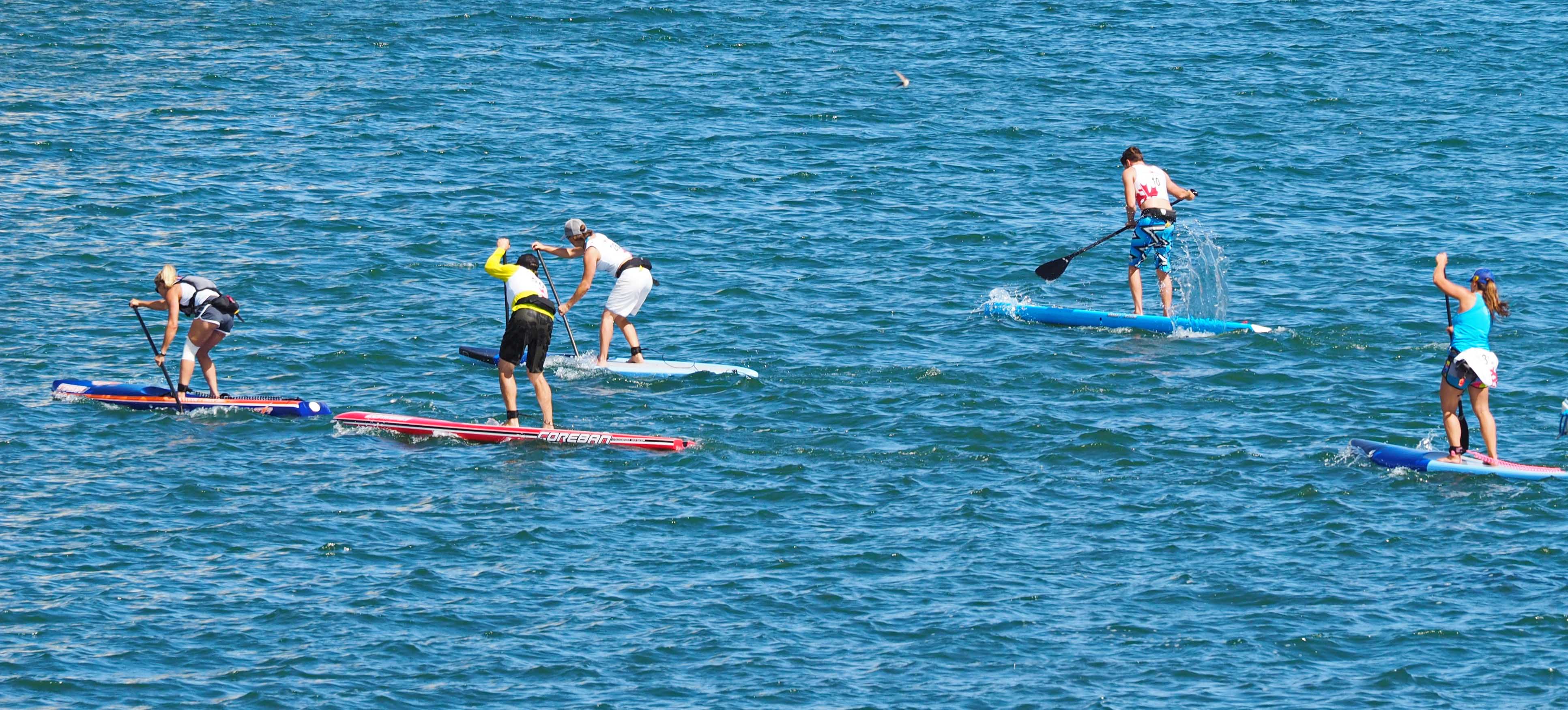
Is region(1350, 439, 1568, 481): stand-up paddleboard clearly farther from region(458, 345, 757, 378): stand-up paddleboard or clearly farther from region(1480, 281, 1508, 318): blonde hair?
region(458, 345, 757, 378): stand-up paddleboard

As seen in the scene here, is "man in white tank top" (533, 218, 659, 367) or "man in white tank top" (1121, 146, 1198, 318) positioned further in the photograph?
"man in white tank top" (1121, 146, 1198, 318)

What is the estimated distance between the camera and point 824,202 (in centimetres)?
3036

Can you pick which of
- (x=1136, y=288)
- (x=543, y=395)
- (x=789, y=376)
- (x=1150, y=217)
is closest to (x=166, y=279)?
(x=543, y=395)

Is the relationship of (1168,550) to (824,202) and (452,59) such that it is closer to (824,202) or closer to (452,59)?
(824,202)

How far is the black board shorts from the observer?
19125mm

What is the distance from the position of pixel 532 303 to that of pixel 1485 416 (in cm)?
905

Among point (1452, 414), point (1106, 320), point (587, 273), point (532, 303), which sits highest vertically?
point (532, 303)

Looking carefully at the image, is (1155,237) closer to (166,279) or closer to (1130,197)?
(1130,197)

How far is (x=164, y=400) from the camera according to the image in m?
20.2

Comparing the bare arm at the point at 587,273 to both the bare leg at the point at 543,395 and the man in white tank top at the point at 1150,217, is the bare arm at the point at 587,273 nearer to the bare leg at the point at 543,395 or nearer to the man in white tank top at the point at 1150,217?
the bare leg at the point at 543,395

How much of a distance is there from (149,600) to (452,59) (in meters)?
25.5

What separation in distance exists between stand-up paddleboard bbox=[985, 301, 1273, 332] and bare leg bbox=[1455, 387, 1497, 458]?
5.35 m

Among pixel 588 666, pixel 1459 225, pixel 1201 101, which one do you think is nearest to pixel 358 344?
pixel 588 666

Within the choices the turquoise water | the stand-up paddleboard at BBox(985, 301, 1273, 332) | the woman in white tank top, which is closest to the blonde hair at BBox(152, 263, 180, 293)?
the woman in white tank top
